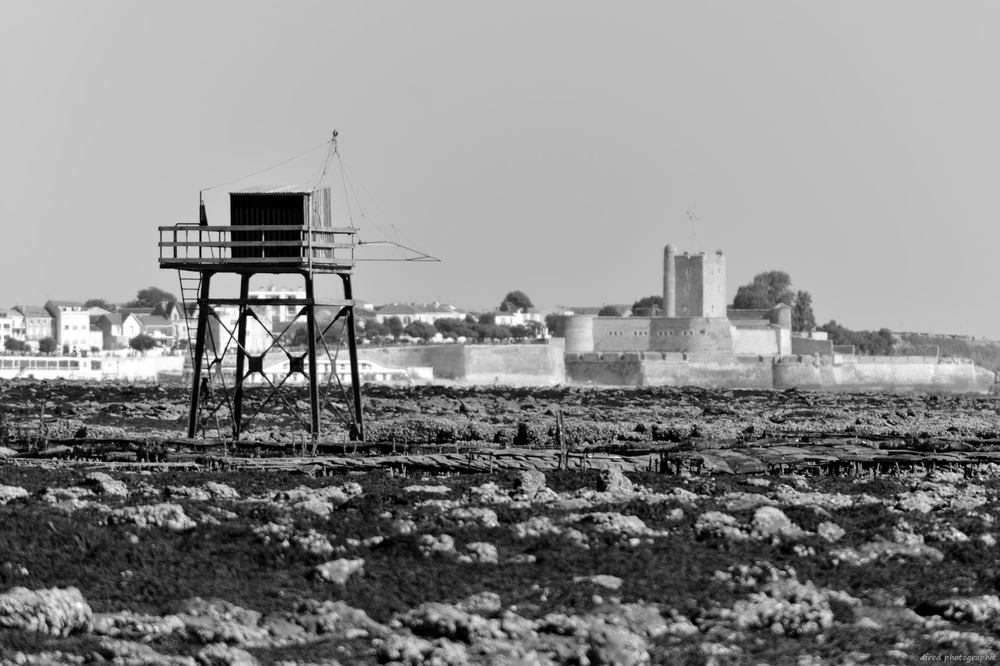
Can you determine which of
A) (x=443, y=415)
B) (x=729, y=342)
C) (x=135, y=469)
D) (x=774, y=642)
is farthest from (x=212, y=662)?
(x=729, y=342)

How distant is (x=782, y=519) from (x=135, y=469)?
1021 cm

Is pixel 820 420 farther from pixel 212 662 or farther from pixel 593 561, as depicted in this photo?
pixel 212 662

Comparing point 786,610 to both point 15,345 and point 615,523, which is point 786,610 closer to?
point 615,523

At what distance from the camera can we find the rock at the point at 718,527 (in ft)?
56.8

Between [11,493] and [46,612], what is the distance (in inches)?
277

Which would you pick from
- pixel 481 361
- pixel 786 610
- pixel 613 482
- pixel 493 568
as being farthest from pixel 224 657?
pixel 481 361

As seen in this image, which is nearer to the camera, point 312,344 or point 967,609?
point 967,609

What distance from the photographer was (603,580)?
1483 centimetres

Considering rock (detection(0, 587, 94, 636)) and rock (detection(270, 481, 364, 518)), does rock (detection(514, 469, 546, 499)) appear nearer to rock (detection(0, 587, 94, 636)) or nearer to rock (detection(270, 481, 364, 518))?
rock (detection(270, 481, 364, 518))

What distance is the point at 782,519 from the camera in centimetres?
1795

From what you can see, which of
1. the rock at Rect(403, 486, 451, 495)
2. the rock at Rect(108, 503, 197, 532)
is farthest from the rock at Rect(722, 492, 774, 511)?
the rock at Rect(108, 503, 197, 532)

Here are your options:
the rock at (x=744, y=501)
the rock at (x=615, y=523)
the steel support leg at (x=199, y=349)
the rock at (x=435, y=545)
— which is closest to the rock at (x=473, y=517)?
the rock at (x=615, y=523)

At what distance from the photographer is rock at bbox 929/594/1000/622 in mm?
13883

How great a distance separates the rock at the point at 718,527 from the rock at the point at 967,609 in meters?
3.24
